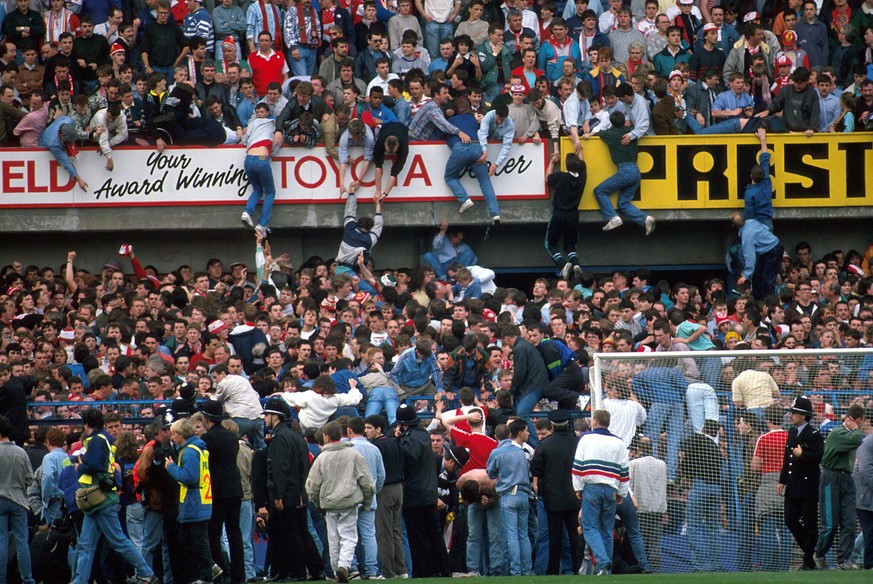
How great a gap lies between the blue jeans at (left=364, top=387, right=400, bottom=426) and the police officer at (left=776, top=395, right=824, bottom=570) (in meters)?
3.89

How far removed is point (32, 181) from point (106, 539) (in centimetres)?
983

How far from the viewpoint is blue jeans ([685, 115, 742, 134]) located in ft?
72.5

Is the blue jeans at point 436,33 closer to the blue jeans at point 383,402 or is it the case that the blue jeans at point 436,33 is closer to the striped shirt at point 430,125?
the striped shirt at point 430,125

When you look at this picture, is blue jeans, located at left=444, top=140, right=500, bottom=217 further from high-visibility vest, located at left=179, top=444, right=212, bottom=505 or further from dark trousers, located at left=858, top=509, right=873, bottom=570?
high-visibility vest, located at left=179, top=444, right=212, bottom=505

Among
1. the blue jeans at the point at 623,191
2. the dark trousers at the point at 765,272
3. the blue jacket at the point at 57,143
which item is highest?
the blue jacket at the point at 57,143

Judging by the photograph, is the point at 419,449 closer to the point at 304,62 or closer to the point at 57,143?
the point at 57,143

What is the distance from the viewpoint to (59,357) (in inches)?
663

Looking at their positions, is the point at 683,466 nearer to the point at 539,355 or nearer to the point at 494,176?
the point at 539,355

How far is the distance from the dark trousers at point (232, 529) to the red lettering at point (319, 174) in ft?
29.2

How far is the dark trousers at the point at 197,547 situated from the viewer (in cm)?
1304

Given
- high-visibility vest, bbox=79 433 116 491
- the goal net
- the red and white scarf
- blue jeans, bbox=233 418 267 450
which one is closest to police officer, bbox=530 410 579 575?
the goal net

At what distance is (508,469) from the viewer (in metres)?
13.6

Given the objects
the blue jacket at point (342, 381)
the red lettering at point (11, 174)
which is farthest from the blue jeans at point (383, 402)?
the red lettering at point (11, 174)

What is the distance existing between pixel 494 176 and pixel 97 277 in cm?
605
